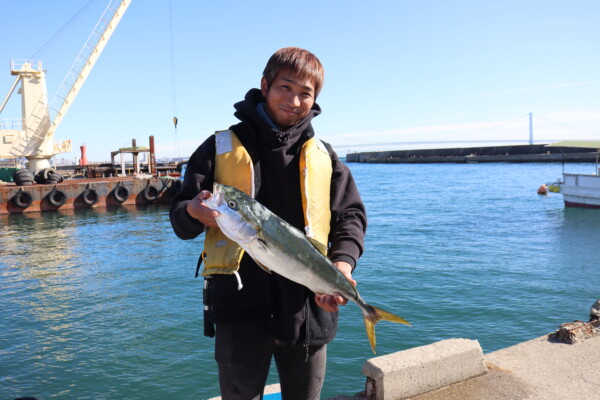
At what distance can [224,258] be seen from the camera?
248 cm

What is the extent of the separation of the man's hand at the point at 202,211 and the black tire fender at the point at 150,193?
34.2 metres

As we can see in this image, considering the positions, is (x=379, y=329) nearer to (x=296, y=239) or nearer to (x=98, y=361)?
(x=98, y=361)

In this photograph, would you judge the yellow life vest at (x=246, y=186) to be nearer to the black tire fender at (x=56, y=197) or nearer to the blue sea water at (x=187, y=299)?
the blue sea water at (x=187, y=299)

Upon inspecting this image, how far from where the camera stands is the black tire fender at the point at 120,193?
111 feet

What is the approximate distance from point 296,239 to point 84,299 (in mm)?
11964

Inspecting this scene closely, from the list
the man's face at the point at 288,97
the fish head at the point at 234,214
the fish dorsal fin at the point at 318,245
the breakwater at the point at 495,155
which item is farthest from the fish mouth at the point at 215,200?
the breakwater at the point at 495,155

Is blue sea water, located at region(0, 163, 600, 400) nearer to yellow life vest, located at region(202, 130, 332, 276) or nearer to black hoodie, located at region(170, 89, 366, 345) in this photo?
black hoodie, located at region(170, 89, 366, 345)

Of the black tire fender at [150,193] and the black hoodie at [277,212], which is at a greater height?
the black hoodie at [277,212]

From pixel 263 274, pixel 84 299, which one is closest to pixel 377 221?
pixel 84 299

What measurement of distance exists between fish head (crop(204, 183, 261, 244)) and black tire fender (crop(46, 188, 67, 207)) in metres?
33.6

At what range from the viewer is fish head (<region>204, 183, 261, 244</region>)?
222 centimetres

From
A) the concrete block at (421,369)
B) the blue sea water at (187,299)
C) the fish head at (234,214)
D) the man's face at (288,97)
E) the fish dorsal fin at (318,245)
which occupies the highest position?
the man's face at (288,97)

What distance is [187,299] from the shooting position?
40.3 ft

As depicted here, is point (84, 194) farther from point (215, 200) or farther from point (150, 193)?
point (215, 200)
